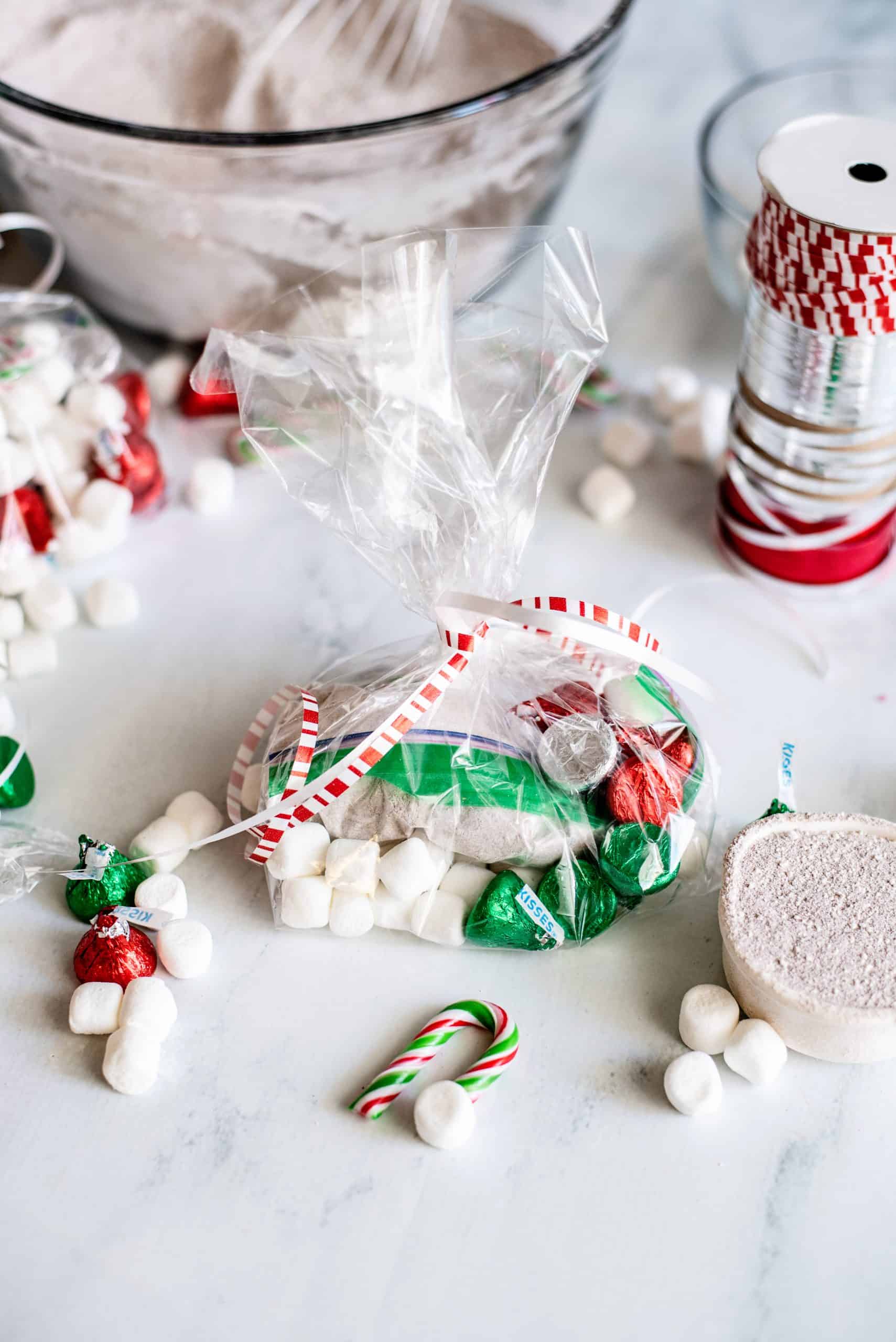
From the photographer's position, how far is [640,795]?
77cm

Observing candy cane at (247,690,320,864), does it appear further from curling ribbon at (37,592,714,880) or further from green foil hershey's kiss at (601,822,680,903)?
green foil hershey's kiss at (601,822,680,903)

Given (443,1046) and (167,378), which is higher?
(167,378)

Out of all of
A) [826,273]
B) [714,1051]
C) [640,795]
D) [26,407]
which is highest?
[826,273]

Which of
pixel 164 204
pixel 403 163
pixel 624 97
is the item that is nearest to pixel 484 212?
pixel 403 163

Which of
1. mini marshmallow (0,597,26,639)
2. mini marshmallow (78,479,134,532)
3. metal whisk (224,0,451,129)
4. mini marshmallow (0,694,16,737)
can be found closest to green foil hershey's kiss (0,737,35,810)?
mini marshmallow (0,694,16,737)

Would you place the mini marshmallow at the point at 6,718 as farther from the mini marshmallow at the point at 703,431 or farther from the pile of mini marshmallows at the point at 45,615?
the mini marshmallow at the point at 703,431

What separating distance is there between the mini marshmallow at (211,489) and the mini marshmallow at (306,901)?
0.39 m

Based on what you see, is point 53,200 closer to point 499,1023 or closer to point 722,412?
point 722,412

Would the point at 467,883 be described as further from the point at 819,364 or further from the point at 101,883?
the point at 819,364

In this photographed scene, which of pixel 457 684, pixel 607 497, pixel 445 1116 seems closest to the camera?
pixel 445 1116

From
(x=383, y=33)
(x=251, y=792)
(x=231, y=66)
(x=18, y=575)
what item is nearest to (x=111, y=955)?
(x=251, y=792)

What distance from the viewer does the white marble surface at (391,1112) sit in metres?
0.67

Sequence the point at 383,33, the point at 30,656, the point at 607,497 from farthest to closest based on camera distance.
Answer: the point at 383,33 → the point at 607,497 → the point at 30,656

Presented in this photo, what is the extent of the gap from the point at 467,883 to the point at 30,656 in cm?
40
